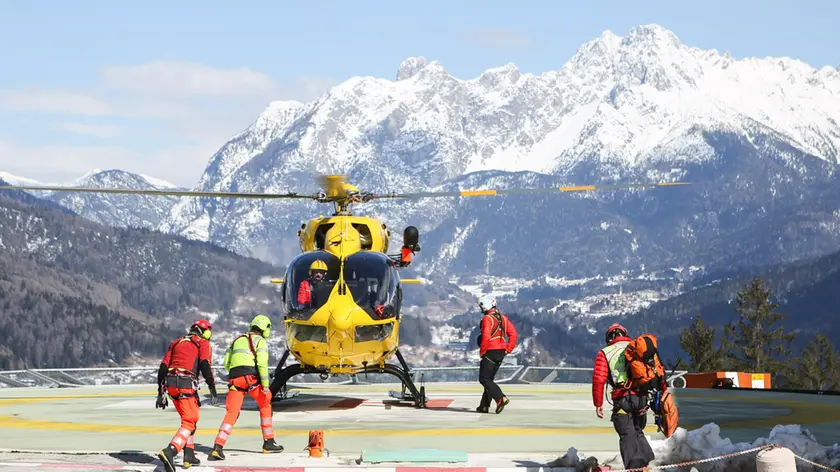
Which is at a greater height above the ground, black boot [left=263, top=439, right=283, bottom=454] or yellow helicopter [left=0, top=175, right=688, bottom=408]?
yellow helicopter [left=0, top=175, right=688, bottom=408]

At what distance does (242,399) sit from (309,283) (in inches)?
298

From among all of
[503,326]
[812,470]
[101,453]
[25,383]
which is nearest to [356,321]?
[503,326]

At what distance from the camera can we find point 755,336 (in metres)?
134

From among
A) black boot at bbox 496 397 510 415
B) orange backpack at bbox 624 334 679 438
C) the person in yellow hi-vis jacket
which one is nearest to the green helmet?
the person in yellow hi-vis jacket

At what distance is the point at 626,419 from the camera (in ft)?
49.2

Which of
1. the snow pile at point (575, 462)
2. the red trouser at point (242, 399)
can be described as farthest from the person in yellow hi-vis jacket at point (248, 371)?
the snow pile at point (575, 462)

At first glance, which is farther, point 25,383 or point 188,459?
point 25,383

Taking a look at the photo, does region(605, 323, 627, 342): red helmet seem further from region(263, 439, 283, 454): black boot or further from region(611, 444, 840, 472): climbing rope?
region(263, 439, 283, 454): black boot

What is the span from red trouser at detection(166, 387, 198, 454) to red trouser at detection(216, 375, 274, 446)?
1.93 feet

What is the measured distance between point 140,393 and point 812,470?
2827cm

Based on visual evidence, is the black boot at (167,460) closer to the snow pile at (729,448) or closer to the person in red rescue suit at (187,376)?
the person in red rescue suit at (187,376)

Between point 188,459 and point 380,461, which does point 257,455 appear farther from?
point 380,461

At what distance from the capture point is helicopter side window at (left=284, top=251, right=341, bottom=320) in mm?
25297

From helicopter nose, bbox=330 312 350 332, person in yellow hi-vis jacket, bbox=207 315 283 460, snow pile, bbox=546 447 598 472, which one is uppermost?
helicopter nose, bbox=330 312 350 332
